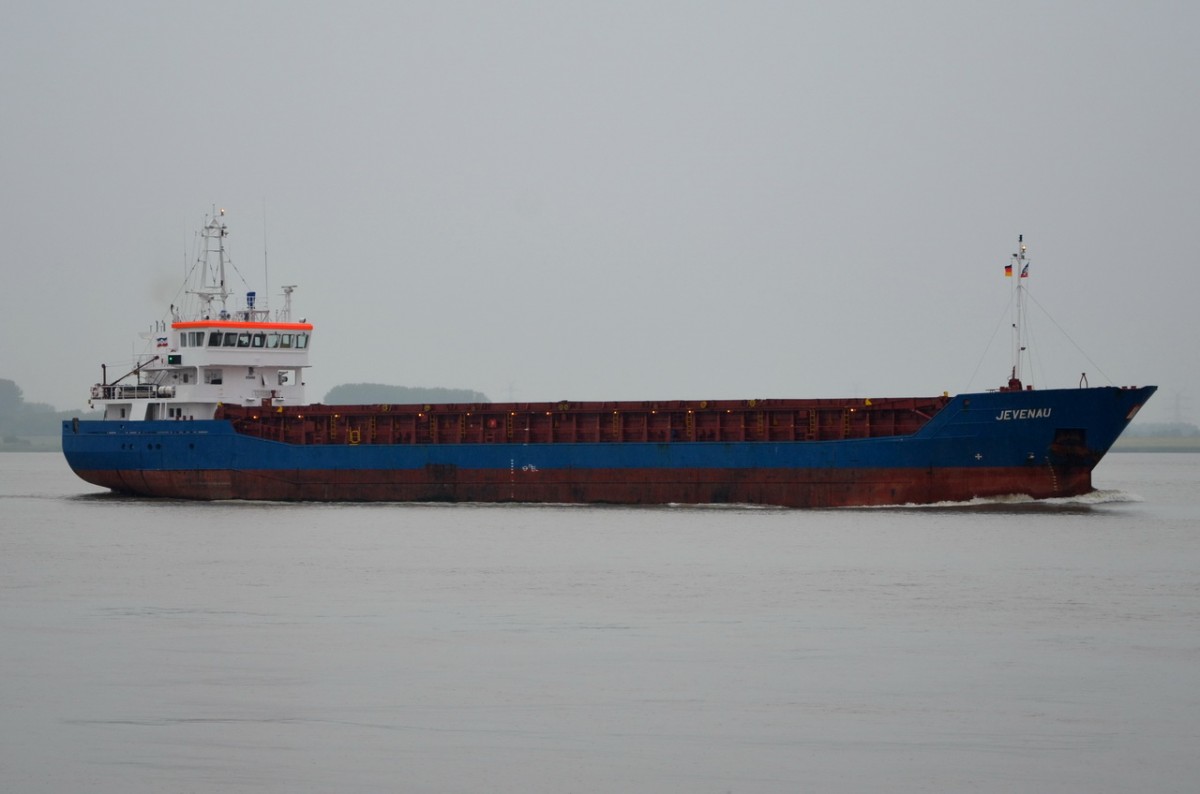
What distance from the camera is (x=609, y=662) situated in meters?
17.9

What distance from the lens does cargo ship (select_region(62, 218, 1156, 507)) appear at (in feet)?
119

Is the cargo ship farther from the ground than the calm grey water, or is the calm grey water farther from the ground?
the cargo ship

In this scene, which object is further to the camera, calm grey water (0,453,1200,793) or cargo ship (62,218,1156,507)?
cargo ship (62,218,1156,507)

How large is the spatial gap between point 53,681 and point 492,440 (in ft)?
84.4

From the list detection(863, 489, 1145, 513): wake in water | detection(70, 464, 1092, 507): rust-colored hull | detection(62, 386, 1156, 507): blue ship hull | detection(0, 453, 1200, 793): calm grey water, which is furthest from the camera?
detection(70, 464, 1092, 507): rust-colored hull

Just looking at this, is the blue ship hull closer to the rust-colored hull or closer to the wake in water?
the rust-colored hull

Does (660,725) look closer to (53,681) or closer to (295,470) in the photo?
(53,681)

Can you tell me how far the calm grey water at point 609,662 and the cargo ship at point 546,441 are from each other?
3508 mm

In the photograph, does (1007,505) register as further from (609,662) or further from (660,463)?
(609,662)

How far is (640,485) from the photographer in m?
39.9

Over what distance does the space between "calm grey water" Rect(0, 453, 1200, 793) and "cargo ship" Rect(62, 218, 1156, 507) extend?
138 inches

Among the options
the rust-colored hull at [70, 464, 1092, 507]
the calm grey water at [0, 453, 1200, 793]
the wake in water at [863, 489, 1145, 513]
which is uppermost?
the rust-colored hull at [70, 464, 1092, 507]

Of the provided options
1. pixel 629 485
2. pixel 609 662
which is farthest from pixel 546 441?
pixel 609 662

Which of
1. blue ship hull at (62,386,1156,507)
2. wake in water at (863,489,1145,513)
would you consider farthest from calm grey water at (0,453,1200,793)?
blue ship hull at (62,386,1156,507)
